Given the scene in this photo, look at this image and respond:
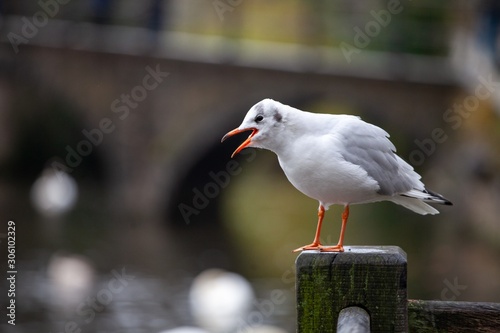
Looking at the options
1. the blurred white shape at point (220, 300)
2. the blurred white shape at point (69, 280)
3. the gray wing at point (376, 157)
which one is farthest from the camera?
the blurred white shape at point (69, 280)

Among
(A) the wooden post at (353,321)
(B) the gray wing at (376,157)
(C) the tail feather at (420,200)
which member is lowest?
(A) the wooden post at (353,321)

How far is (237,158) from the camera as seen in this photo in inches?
935

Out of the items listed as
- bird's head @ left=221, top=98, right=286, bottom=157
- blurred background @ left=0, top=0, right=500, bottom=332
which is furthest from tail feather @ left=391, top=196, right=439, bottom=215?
blurred background @ left=0, top=0, right=500, bottom=332

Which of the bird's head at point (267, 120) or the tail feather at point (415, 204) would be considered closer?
the bird's head at point (267, 120)

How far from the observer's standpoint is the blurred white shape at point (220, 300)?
1452 cm

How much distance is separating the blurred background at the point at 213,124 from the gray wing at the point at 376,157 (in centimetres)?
1278

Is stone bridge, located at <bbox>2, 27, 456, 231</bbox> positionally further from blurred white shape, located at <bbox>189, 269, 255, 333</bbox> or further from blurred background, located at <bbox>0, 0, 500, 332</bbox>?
blurred white shape, located at <bbox>189, 269, 255, 333</bbox>

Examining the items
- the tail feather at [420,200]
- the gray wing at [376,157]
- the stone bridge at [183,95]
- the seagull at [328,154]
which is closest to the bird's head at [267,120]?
the seagull at [328,154]

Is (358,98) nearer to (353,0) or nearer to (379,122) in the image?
(379,122)

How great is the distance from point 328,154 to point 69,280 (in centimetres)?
1310

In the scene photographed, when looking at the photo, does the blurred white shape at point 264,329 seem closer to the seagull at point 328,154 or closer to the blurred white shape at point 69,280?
the blurred white shape at point 69,280

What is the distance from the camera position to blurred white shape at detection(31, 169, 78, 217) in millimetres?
22922

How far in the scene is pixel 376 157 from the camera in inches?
146

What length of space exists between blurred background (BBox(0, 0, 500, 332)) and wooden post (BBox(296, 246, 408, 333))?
1377 centimetres
